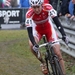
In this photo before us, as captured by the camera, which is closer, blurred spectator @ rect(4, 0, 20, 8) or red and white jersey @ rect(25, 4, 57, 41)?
red and white jersey @ rect(25, 4, 57, 41)

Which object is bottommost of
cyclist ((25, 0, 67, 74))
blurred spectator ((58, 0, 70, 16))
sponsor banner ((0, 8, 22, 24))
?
sponsor banner ((0, 8, 22, 24))

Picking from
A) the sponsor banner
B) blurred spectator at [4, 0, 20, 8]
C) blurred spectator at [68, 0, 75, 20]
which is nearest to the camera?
blurred spectator at [68, 0, 75, 20]

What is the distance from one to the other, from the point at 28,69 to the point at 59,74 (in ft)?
9.29

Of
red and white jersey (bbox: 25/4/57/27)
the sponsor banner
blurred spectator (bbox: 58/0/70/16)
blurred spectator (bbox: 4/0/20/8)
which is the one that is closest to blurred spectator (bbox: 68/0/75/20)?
blurred spectator (bbox: 58/0/70/16)

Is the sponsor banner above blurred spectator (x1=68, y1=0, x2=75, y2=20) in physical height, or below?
below

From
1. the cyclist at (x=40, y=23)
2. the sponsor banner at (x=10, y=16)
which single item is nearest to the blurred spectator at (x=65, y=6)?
the cyclist at (x=40, y=23)

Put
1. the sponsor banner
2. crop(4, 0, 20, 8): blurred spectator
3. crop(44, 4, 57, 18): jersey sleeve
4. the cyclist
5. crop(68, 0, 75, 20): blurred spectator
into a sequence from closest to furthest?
the cyclist
crop(44, 4, 57, 18): jersey sleeve
crop(68, 0, 75, 20): blurred spectator
the sponsor banner
crop(4, 0, 20, 8): blurred spectator

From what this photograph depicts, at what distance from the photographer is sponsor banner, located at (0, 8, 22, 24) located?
21.1 meters

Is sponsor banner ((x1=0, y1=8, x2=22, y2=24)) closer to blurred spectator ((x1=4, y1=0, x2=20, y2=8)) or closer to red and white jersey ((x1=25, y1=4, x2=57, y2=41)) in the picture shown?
blurred spectator ((x1=4, y1=0, x2=20, y2=8))

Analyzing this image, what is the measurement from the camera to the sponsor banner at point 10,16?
69.2 ft

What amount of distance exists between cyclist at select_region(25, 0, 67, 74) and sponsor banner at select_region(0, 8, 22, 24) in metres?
12.4

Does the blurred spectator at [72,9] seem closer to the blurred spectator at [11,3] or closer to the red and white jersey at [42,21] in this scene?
the red and white jersey at [42,21]

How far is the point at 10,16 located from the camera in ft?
69.5

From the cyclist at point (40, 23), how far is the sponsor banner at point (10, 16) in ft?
40.6
